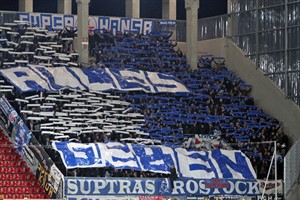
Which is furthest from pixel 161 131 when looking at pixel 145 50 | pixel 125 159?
pixel 145 50

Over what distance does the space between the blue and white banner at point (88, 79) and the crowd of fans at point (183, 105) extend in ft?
1.52

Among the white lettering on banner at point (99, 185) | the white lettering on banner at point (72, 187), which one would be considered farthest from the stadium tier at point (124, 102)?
the white lettering on banner at point (72, 187)

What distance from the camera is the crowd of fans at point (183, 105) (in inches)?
1834

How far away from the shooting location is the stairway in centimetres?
4103

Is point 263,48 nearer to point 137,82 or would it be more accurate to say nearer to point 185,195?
point 137,82

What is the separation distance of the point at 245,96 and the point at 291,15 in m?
4.96

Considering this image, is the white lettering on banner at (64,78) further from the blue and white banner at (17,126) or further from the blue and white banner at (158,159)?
the blue and white banner at (158,159)

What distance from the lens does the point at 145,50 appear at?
5288 cm

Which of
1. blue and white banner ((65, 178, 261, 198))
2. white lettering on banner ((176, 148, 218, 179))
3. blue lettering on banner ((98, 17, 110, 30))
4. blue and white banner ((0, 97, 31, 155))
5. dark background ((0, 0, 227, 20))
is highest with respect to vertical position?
dark background ((0, 0, 227, 20))

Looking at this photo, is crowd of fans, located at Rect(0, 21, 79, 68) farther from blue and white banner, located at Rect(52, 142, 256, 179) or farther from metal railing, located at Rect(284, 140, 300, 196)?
metal railing, located at Rect(284, 140, 300, 196)

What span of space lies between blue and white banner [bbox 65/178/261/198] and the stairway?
5.00 ft

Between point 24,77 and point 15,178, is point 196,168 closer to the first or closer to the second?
point 15,178

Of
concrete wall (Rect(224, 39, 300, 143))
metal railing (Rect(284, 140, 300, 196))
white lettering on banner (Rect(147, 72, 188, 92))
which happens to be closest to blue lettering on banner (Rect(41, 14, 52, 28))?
white lettering on banner (Rect(147, 72, 188, 92))

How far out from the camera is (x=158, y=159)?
44406mm
